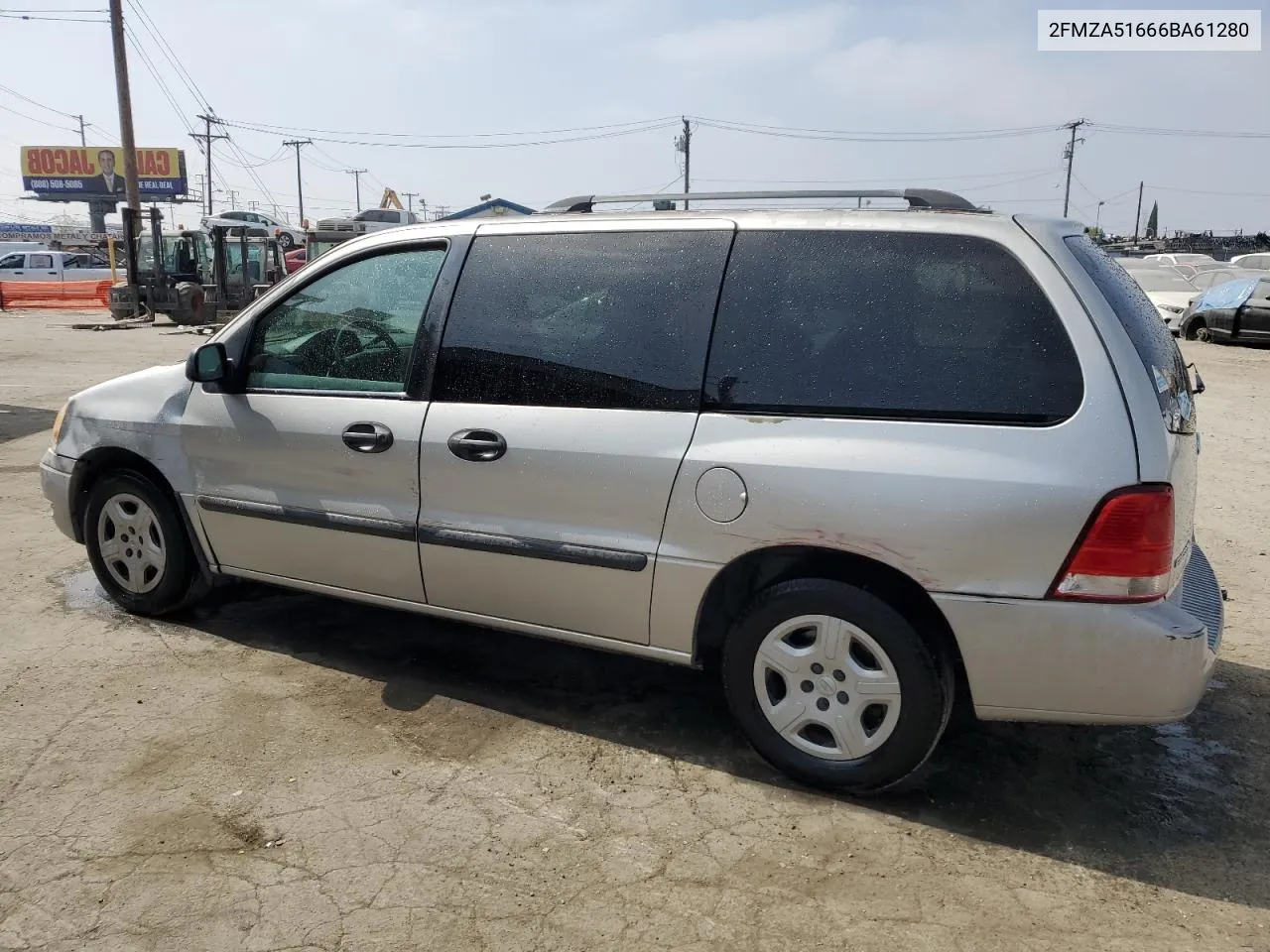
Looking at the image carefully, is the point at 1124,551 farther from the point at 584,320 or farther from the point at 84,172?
the point at 84,172

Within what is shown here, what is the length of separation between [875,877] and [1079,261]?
1.87 metres

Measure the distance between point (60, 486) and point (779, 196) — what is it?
356 centimetres

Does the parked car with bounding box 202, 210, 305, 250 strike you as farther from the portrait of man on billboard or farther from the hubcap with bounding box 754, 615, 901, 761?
the portrait of man on billboard

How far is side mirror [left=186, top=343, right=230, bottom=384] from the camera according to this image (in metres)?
4.07

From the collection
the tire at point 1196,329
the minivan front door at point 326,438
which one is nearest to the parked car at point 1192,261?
the tire at point 1196,329

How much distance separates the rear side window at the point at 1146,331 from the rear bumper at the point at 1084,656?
Result: 0.55 m

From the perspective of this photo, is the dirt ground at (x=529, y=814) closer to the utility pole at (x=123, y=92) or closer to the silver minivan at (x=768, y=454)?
the silver minivan at (x=768, y=454)

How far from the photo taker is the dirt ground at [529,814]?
2.61m

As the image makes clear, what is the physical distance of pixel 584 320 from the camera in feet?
11.4

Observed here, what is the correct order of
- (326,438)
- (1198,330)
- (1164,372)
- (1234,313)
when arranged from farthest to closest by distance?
(1198,330)
(1234,313)
(326,438)
(1164,372)

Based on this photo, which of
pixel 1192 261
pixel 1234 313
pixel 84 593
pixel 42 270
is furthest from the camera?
pixel 42 270

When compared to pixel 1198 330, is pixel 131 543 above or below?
below

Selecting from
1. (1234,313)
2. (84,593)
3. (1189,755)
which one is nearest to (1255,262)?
(1234,313)

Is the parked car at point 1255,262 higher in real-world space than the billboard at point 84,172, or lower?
lower
